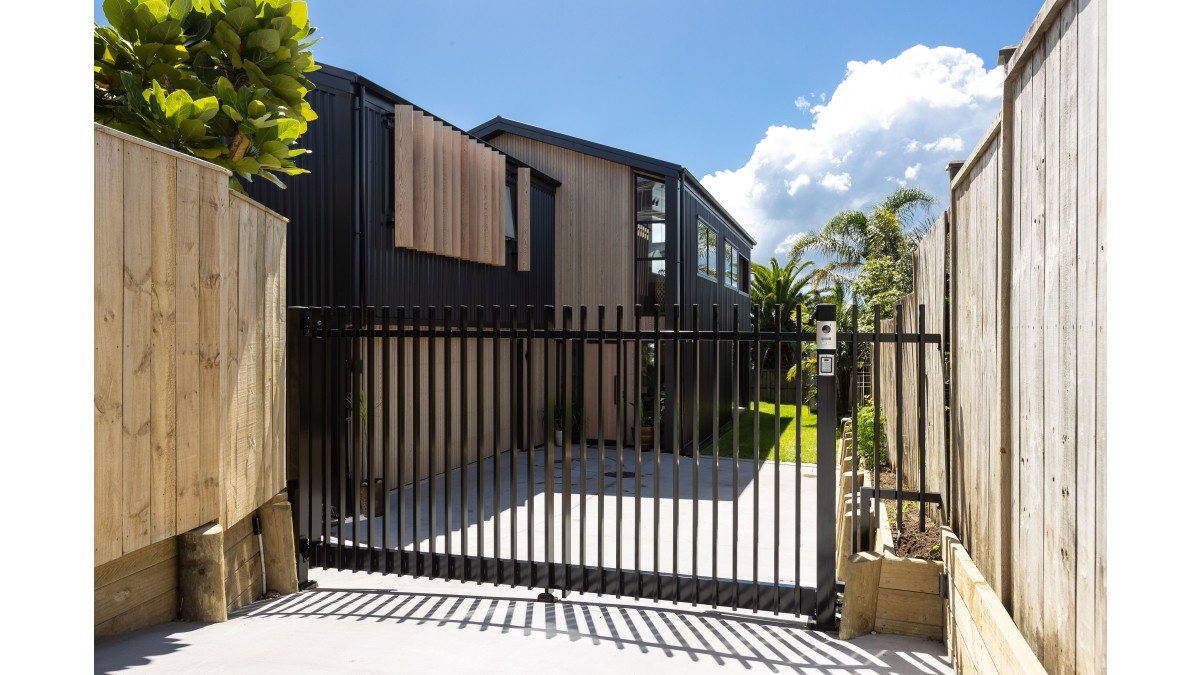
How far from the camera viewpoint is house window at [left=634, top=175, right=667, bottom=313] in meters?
13.8

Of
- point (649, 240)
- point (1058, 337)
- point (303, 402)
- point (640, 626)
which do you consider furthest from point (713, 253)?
point (1058, 337)

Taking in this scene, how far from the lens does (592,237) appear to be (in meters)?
14.2

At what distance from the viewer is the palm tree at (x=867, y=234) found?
70.2ft

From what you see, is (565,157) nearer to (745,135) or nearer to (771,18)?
(771,18)

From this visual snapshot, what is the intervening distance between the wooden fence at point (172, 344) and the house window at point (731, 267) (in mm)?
14421

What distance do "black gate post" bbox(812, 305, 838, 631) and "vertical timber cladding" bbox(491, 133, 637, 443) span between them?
31.9 ft

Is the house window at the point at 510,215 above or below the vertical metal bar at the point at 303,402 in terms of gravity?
above

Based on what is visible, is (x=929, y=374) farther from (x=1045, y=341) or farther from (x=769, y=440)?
(x=769, y=440)

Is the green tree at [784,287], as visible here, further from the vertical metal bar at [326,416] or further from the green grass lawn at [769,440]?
the vertical metal bar at [326,416]

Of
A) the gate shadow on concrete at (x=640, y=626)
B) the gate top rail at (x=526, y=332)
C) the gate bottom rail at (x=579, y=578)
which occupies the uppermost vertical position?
the gate top rail at (x=526, y=332)

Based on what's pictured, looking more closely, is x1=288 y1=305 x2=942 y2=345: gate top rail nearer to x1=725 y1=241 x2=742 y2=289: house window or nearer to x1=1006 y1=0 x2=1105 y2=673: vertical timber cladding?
x1=1006 y1=0 x2=1105 y2=673: vertical timber cladding

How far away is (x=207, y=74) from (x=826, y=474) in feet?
14.9

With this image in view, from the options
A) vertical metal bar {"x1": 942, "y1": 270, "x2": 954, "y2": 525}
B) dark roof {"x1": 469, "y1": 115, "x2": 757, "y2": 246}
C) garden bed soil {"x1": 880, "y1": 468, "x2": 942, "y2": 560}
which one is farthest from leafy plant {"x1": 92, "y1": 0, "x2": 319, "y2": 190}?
dark roof {"x1": 469, "y1": 115, "x2": 757, "y2": 246}

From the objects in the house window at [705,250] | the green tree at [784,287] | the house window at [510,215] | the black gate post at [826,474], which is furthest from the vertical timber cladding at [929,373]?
the green tree at [784,287]
